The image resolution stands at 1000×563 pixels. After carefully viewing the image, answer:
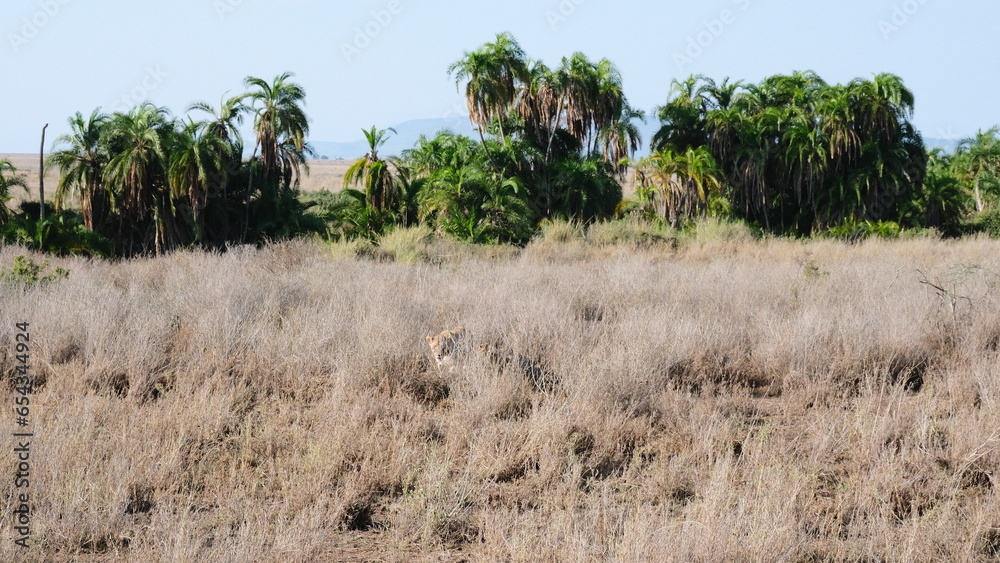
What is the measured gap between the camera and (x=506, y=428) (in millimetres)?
4781

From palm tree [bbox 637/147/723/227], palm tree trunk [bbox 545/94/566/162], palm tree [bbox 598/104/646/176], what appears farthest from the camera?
palm tree [bbox 598/104/646/176]

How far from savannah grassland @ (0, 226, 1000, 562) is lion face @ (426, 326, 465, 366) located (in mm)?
161

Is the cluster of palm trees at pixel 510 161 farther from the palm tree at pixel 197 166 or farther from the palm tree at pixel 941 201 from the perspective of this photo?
the palm tree at pixel 941 201

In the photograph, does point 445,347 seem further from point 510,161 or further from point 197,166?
point 510,161

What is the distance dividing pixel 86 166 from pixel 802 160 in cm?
2509

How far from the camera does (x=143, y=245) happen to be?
79.0ft

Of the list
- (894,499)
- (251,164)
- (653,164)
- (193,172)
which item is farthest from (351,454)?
(653,164)

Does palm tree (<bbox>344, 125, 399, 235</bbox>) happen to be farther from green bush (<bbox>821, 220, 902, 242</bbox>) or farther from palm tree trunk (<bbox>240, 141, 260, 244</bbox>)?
green bush (<bbox>821, 220, 902, 242</bbox>)

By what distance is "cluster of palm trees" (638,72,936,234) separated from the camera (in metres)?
28.0

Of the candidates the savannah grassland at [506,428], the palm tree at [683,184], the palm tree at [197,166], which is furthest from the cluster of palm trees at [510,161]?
the savannah grassland at [506,428]

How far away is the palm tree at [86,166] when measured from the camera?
23.3m

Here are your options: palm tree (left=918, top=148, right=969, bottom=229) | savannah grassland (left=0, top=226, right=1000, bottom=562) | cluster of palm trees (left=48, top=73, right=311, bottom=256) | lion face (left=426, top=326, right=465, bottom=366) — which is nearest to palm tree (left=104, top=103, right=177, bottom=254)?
cluster of palm trees (left=48, top=73, right=311, bottom=256)

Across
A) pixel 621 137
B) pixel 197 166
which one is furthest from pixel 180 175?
pixel 621 137

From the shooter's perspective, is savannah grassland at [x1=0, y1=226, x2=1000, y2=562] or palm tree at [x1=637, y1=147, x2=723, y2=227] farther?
palm tree at [x1=637, y1=147, x2=723, y2=227]
